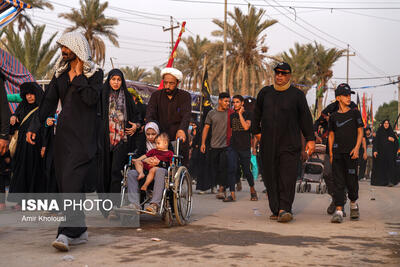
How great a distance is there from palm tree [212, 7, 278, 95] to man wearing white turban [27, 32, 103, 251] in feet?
94.6

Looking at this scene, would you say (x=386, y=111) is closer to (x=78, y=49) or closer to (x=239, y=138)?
(x=239, y=138)

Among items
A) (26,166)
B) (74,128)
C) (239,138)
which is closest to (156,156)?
(74,128)

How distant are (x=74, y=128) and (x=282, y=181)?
3476mm

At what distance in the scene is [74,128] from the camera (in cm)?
532

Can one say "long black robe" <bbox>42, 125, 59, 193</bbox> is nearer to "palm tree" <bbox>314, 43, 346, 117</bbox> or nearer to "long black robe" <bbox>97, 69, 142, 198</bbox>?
"long black robe" <bbox>97, 69, 142, 198</bbox>

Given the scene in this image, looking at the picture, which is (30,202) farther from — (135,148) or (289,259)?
(289,259)

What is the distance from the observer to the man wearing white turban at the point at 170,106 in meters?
7.76

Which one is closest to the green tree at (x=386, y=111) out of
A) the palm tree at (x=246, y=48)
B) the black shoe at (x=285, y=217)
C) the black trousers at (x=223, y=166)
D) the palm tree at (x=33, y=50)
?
the palm tree at (x=246, y=48)

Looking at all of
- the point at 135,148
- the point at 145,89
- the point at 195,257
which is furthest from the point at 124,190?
the point at 145,89

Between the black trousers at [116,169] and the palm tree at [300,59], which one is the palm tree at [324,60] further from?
the black trousers at [116,169]

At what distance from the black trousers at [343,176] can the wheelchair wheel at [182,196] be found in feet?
7.40

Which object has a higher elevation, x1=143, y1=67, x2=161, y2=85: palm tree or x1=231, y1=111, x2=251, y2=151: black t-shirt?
x1=143, y1=67, x2=161, y2=85: palm tree

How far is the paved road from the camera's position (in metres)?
4.83

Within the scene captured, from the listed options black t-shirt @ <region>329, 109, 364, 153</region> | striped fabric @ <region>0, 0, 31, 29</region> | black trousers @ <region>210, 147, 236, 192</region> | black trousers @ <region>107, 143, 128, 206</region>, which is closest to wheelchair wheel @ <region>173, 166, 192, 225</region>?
black trousers @ <region>107, 143, 128, 206</region>
